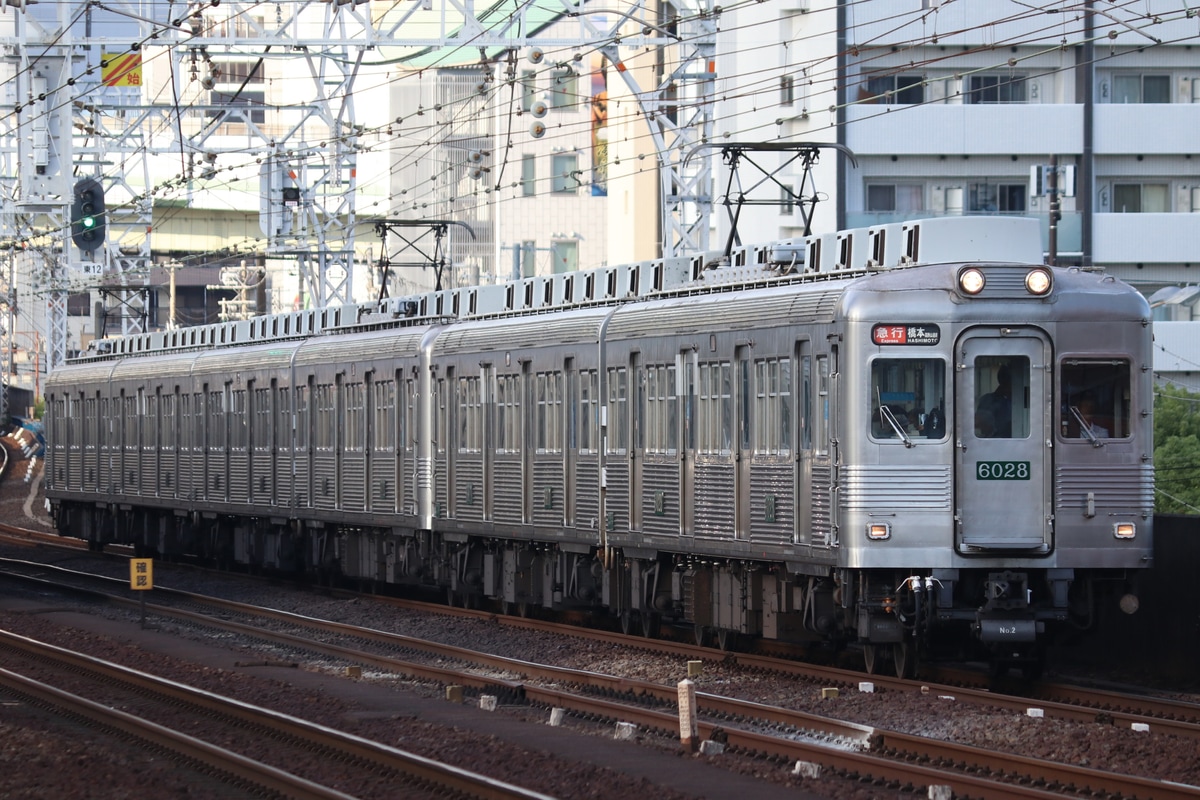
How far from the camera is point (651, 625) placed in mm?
19359

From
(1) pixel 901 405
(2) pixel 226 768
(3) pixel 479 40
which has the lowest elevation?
(2) pixel 226 768

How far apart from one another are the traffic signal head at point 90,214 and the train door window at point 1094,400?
22.0 metres

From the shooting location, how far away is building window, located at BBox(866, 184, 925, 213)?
161 ft

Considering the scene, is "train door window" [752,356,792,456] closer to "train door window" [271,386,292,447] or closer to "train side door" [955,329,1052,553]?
"train side door" [955,329,1052,553]

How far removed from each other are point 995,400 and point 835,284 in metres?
1.48

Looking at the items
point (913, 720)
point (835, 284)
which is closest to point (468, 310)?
point (835, 284)

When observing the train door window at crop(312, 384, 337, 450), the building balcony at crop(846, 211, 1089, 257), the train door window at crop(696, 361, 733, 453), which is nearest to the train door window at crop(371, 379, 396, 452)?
the train door window at crop(312, 384, 337, 450)

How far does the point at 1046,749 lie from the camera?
1162 centimetres

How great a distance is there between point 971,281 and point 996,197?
3556 centimetres

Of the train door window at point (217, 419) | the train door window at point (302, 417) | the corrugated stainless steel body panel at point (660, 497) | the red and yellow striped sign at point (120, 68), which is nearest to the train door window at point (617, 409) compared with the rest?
the corrugated stainless steel body panel at point (660, 497)

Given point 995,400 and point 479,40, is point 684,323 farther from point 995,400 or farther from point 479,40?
point 479,40

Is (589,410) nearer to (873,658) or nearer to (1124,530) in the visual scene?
(873,658)

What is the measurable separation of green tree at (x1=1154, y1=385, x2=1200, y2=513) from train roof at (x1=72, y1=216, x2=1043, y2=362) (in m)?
14.5

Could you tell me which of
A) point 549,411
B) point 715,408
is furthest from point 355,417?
point 715,408
